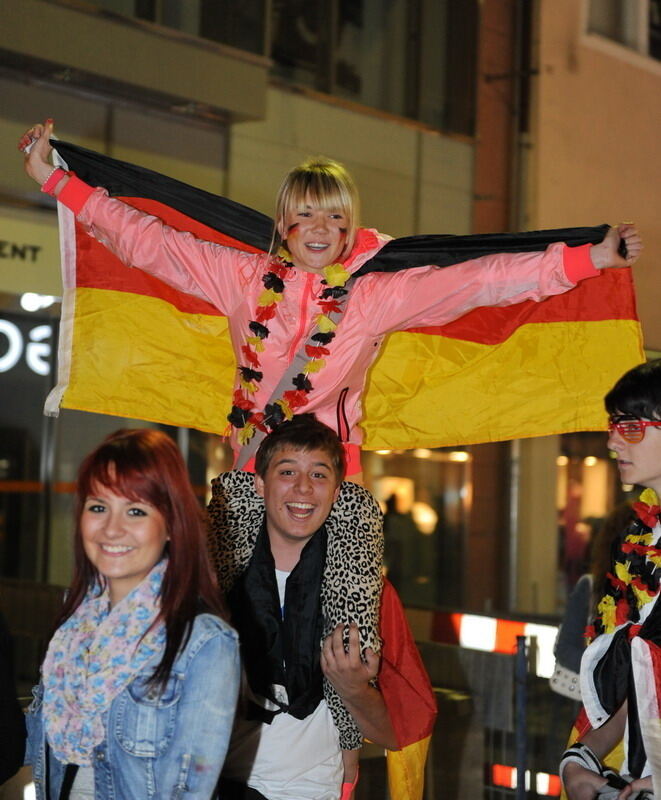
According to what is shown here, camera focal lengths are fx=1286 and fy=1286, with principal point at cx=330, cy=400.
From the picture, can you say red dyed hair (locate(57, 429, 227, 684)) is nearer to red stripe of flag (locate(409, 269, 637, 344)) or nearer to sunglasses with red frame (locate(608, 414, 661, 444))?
sunglasses with red frame (locate(608, 414, 661, 444))

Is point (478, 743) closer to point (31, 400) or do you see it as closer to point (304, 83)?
point (31, 400)

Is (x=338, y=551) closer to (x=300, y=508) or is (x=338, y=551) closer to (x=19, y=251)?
(x=300, y=508)

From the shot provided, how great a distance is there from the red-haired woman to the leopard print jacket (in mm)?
981

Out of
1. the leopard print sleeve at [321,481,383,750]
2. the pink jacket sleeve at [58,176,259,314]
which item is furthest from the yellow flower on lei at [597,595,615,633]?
the pink jacket sleeve at [58,176,259,314]

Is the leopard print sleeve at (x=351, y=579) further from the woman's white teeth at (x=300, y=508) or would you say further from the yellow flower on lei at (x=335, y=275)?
the yellow flower on lei at (x=335, y=275)

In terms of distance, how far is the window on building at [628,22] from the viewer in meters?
14.5

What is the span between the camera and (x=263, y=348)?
4430 millimetres

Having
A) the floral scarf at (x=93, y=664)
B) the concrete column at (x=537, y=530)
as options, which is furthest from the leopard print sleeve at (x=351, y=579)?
the concrete column at (x=537, y=530)

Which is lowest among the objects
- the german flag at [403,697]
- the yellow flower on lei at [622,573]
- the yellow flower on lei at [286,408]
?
the german flag at [403,697]

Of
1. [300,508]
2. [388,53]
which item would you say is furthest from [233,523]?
[388,53]

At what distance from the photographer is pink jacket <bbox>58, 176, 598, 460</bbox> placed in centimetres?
441

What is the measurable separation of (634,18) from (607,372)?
10.9 m

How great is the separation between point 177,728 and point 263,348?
1917mm

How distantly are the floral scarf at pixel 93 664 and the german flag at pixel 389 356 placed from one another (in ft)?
7.25
